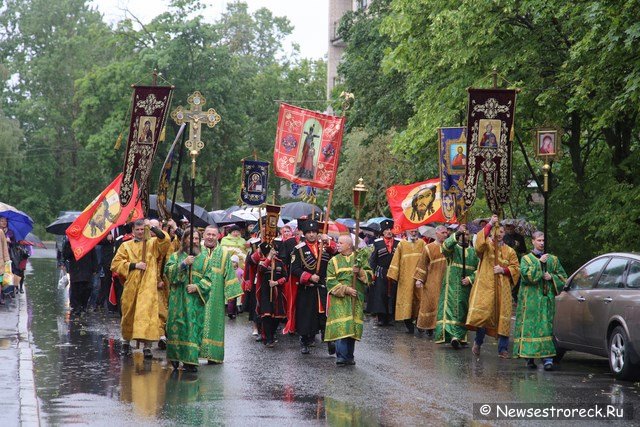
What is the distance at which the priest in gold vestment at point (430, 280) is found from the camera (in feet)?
61.2

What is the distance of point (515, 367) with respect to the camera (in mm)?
14547

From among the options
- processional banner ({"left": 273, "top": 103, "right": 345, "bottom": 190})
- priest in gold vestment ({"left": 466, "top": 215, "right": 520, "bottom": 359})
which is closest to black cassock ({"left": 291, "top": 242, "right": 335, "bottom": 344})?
priest in gold vestment ({"left": 466, "top": 215, "right": 520, "bottom": 359})

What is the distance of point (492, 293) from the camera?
15.9 meters

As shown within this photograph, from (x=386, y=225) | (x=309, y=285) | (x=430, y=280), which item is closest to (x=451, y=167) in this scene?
(x=430, y=280)

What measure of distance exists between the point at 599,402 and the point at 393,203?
11.0 m

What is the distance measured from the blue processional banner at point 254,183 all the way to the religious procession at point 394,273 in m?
0.05

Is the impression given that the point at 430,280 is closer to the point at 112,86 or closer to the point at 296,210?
the point at 296,210

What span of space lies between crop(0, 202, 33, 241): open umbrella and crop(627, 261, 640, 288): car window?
1455cm

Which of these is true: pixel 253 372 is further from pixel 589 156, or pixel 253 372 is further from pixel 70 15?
pixel 70 15

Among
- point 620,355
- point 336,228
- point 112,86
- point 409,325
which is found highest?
point 112,86

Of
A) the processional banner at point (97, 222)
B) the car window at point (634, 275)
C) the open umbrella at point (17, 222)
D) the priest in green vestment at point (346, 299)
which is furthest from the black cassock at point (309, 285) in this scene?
the open umbrella at point (17, 222)

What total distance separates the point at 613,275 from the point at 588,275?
651mm

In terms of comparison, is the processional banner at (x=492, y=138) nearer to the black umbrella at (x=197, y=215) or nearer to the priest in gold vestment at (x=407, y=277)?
the priest in gold vestment at (x=407, y=277)

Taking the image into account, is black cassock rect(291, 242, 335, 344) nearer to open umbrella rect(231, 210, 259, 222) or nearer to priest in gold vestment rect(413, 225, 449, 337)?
priest in gold vestment rect(413, 225, 449, 337)
